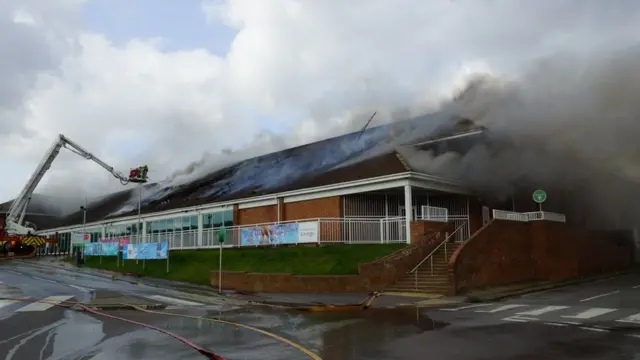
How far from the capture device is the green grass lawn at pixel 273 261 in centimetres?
2141

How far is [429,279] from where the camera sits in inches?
791

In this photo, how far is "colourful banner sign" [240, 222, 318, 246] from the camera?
24.5m

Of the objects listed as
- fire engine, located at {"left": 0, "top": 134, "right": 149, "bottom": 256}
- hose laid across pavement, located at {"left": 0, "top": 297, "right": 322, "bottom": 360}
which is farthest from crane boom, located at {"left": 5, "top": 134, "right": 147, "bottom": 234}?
hose laid across pavement, located at {"left": 0, "top": 297, "right": 322, "bottom": 360}

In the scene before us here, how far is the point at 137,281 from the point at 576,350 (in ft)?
71.1

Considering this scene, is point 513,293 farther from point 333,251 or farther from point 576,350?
point 576,350

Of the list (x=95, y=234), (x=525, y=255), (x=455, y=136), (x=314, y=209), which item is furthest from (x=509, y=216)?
(x=95, y=234)

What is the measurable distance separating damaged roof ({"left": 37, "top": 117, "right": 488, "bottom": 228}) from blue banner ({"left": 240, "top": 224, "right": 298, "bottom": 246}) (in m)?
2.86

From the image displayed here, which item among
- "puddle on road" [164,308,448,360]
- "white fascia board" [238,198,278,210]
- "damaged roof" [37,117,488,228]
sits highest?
"damaged roof" [37,117,488,228]

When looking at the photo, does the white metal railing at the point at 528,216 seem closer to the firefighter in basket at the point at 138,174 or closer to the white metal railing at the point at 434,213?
the white metal railing at the point at 434,213

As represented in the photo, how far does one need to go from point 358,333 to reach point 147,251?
2249 cm

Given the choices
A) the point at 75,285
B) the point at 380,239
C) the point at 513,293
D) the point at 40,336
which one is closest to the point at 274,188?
the point at 380,239

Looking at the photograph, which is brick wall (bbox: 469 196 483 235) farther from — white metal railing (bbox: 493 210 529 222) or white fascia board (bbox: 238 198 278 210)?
white fascia board (bbox: 238 198 278 210)

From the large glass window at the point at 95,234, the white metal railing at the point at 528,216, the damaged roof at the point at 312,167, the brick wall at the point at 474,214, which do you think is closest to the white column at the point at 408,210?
the damaged roof at the point at 312,167

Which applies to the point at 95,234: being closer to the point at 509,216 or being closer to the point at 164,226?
the point at 164,226
